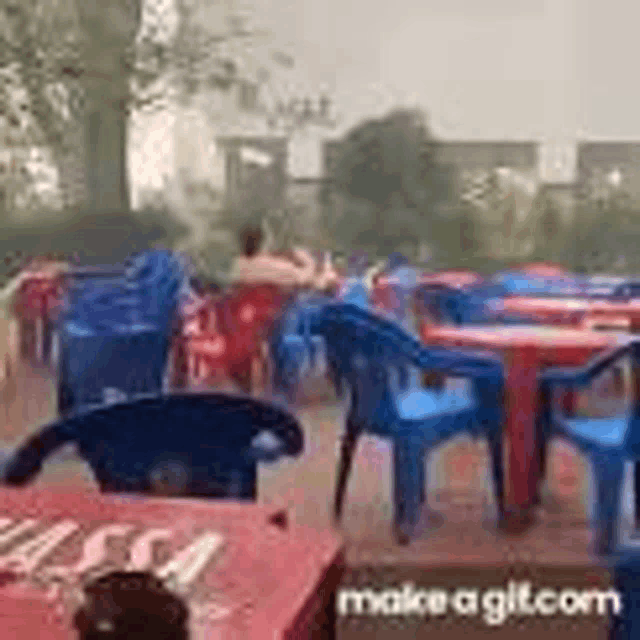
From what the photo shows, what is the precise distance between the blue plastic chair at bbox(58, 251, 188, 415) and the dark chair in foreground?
2.13 meters

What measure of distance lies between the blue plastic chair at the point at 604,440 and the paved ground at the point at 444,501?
143mm

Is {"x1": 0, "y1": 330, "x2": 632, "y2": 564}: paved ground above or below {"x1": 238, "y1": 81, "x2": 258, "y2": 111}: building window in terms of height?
below

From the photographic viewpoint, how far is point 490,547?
4.68 m

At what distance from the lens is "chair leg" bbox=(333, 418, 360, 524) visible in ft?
15.8

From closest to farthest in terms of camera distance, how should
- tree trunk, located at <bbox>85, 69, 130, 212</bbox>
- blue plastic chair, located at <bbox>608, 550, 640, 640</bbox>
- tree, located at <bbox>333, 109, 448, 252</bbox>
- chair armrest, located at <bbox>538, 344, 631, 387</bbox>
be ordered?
blue plastic chair, located at <bbox>608, 550, 640, 640</bbox>
chair armrest, located at <bbox>538, 344, 631, 387</bbox>
tree trunk, located at <bbox>85, 69, 130, 212</bbox>
tree, located at <bbox>333, 109, 448, 252</bbox>

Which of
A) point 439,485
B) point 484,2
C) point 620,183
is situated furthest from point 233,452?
point 484,2

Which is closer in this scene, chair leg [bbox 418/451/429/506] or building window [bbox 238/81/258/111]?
chair leg [bbox 418/451/429/506]

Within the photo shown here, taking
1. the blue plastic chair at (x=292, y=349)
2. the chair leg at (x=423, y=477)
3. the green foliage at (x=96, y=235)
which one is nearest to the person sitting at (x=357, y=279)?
the blue plastic chair at (x=292, y=349)

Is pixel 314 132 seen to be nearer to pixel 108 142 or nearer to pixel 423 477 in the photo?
pixel 108 142

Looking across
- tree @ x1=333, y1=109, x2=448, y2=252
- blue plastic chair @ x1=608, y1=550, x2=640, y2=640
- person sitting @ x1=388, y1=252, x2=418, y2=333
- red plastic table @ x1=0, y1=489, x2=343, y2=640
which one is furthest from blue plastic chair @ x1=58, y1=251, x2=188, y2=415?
red plastic table @ x1=0, y1=489, x2=343, y2=640

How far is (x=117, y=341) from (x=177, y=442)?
278 cm

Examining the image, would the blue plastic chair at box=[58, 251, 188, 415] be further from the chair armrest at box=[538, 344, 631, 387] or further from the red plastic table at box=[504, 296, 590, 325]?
the red plastic table at box=[504, 296, 590, 325]

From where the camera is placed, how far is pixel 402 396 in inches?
189

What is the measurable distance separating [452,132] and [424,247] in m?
0.52
